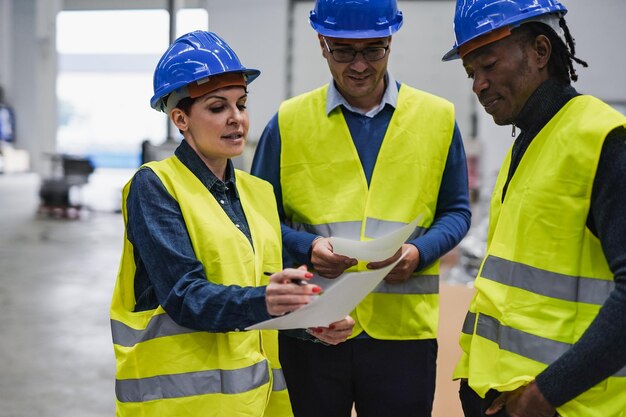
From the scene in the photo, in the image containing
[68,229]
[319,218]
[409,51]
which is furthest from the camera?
[68,229]

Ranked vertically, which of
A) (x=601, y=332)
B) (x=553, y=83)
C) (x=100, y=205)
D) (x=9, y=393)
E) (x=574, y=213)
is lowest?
(x=100, y=205)

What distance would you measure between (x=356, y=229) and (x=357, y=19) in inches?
21.3

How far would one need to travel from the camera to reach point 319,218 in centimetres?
187

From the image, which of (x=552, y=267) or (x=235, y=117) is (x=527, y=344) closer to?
(x=552, y=267)

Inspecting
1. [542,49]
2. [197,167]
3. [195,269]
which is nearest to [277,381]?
[195,269]

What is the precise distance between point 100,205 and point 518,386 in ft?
40.5

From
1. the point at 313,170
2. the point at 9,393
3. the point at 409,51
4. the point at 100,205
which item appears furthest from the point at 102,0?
the point at 313,170

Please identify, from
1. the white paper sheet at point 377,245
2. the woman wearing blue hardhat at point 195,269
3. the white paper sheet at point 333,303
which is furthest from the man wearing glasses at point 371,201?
the white paper sheet at point 333,303

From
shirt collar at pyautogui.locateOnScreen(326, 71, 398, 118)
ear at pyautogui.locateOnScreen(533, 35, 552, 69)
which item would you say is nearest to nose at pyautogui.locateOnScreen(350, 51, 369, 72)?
shirt collar at pyautogui.locateOnScreen(326, 71, 398, 118)

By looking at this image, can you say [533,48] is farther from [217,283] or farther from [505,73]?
[217,283]

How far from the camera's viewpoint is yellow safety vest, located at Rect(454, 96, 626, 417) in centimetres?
116

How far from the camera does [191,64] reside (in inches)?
58.1

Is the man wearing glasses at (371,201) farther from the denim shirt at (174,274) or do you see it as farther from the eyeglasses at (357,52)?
the denim shirt at (174,274)

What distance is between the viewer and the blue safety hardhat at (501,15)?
127 centimetres
